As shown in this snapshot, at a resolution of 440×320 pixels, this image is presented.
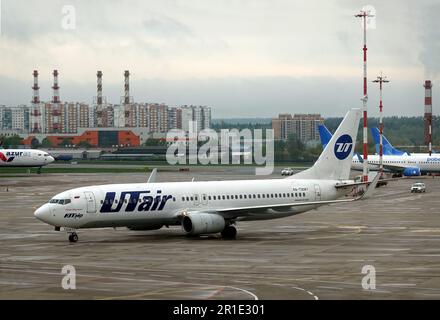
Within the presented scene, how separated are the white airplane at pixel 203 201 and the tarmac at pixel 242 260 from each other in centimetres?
131

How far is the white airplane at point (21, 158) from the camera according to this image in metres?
163

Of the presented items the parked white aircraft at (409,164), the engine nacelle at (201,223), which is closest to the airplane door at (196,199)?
the engine nacelle at (201,223)

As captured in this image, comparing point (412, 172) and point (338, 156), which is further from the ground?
point (338, 156)

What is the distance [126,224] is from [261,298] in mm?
23662

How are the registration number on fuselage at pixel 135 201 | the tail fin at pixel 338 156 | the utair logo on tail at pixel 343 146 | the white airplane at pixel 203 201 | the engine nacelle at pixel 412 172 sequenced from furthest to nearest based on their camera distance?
the engine nacelle at pixel 412 172
the utair logo on tail at pixel 343 146
the tail fin at pixel 338 156
the registration number on fuselage at pixel 135 201
the white airplane at pixel 203 201

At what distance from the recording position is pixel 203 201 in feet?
188

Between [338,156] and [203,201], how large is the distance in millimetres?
12127

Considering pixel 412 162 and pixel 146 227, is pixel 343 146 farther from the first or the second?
pixel 412 162

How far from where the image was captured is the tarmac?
3453 centimetres

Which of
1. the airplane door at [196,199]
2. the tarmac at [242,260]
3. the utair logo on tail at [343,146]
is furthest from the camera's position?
the utair logo on tail at [343,146]

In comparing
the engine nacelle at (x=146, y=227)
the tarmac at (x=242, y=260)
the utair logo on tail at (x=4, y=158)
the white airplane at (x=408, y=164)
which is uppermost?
the utair logo on tail at (x=4, y=158)

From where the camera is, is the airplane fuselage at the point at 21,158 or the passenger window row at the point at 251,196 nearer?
the passenger window row at the point at 251,196

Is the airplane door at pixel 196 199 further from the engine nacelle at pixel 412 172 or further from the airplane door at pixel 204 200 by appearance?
the engine nacelle at pixel 412 172

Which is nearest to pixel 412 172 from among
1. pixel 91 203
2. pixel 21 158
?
pixel 21 158
